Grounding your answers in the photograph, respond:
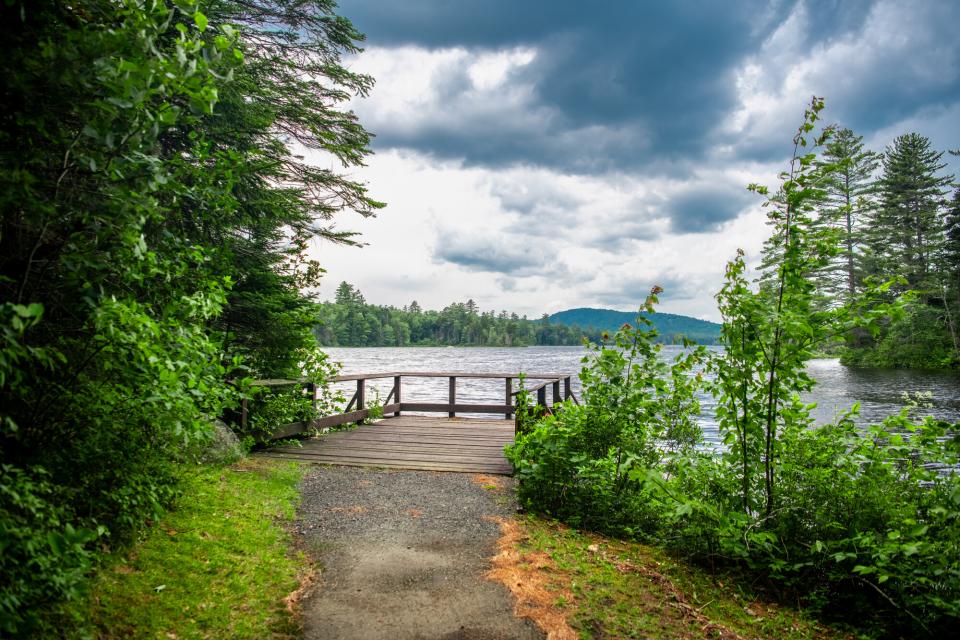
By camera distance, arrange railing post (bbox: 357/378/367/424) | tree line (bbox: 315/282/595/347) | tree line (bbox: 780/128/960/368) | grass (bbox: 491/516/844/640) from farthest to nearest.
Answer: tree line (bbox: 315/282/595/347) → tree line (bbox: 780/128/960/368) → railing post (bbox: 357/378/367/424) → grass (bbox: 491/516/844/640)

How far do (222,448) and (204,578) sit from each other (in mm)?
3377

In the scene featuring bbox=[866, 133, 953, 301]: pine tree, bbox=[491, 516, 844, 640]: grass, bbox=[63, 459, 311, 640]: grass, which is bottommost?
bbox=[491, 516, 844, 640]: grass

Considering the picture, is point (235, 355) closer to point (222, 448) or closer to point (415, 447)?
point (222, 448)

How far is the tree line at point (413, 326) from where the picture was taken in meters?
105

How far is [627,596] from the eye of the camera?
3799 millimetres

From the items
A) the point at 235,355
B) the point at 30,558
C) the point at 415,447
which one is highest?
the point at 235,355

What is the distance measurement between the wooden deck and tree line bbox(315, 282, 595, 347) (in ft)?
303

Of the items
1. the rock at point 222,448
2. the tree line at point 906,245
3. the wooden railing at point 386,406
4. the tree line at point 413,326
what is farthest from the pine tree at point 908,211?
the tree line at point 413,326

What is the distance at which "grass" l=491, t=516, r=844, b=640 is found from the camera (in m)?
3.42

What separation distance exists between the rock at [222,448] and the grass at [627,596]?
3797 mm

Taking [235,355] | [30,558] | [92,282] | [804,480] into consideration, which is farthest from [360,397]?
[30,558]

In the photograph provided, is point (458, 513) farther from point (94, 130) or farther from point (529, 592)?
point (94, 130)

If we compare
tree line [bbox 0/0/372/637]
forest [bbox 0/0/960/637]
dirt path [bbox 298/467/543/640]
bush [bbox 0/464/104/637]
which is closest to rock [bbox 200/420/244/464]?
forest [bbox 0/0/960/637]

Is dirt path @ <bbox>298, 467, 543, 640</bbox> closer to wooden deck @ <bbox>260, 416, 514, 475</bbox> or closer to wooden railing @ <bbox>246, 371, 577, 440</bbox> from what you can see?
wooden deck @ <bbox>260, 416, 514, 475</bbox>
